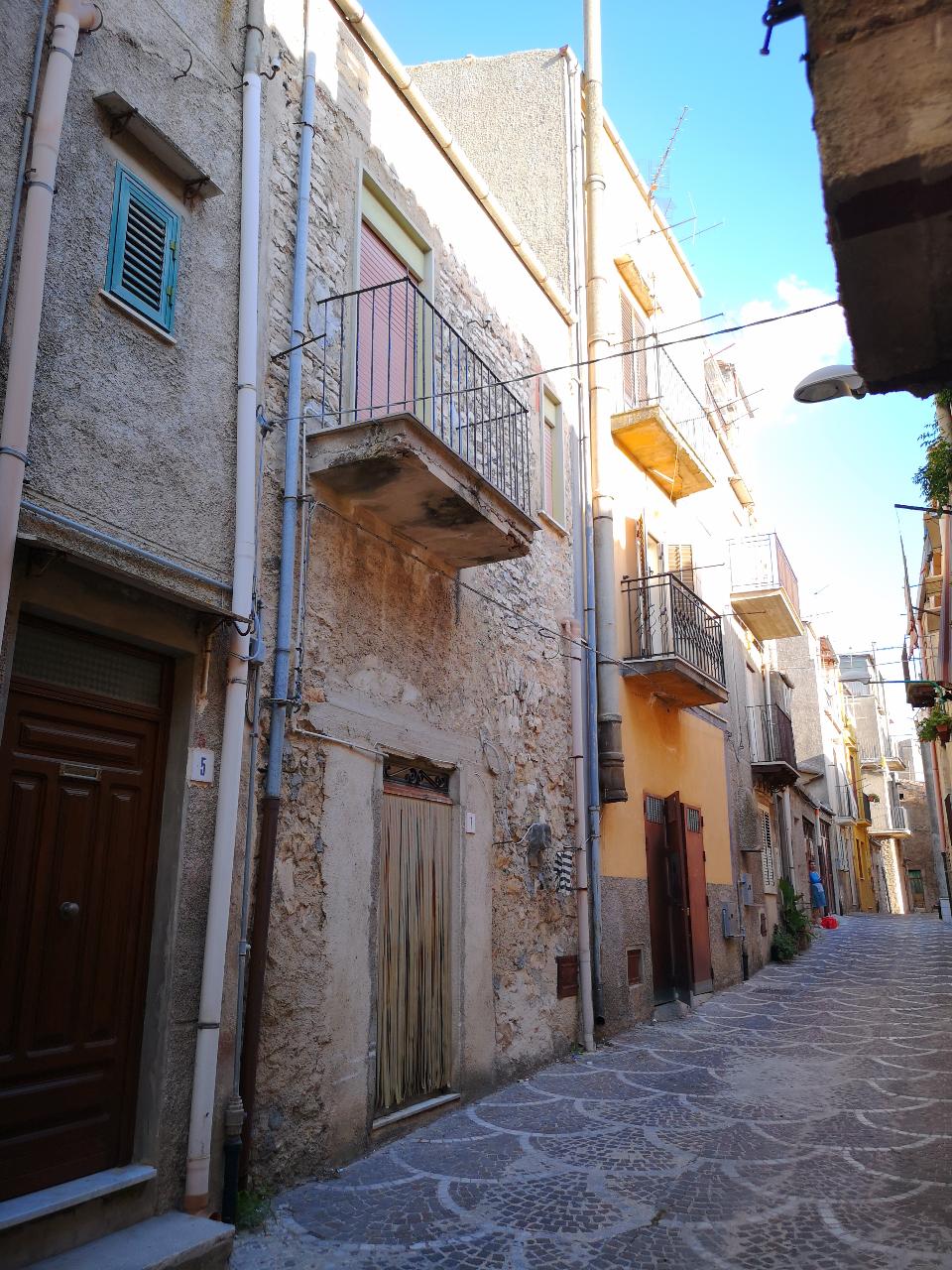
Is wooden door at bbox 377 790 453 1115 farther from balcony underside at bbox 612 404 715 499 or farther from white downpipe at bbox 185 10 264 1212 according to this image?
balcony underside at bbox 612 404 715 499

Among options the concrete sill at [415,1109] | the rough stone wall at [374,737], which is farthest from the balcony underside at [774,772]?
the concrete sill at [415,1109]

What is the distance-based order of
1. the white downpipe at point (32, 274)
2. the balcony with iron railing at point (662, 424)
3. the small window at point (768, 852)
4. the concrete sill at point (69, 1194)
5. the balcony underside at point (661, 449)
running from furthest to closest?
the small window at point (768, 852), the balcony with iron railing at point (662, 424), the balcony underside at point (661, 449), the white downpipe at point (32, 274), the concrete sill at point (69, 1194)

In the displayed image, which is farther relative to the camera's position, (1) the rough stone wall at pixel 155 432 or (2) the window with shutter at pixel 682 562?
(2) the window with shutter at pixel 682 562

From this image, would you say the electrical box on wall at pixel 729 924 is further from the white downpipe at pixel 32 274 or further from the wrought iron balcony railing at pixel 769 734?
the white downpipe at pixel 32 274

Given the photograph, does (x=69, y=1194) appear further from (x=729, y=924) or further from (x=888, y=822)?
(x=888, y=822)

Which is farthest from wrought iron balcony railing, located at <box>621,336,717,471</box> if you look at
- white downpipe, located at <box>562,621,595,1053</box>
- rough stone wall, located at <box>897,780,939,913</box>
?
rough stone wall, located at <box>897,780,939,913</box>

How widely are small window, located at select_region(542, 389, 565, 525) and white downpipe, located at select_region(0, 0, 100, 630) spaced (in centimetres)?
657

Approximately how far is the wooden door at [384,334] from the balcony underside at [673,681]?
496 centimetres

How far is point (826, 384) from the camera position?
6312mm

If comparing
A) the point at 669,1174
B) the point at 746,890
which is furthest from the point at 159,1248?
the point at 746,890

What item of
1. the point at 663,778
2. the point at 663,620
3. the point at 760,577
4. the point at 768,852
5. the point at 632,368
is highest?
the point at 632,368

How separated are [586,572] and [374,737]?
506 cm

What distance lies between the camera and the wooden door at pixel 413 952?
629 centimetres

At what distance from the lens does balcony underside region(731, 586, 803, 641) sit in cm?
1752
